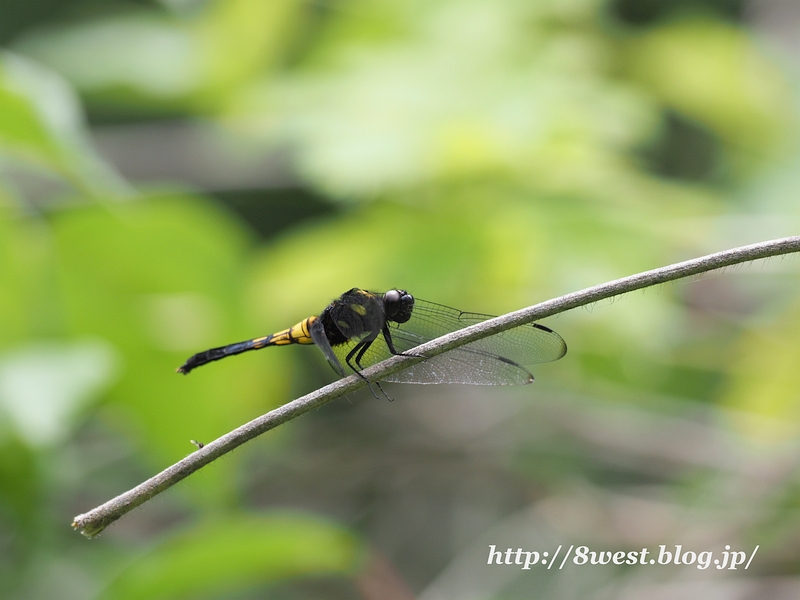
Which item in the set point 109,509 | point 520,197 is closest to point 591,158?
point 520,197

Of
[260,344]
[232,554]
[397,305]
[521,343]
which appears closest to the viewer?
[521,343]

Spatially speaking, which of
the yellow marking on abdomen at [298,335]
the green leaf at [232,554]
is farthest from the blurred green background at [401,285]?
the yellow marking on abdomen at [298,335]

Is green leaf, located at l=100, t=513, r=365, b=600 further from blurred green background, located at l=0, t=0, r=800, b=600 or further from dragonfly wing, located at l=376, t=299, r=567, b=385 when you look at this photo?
dragonfly wing, located at l=376, t=299, r=567, b=385

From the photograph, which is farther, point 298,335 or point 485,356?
point 298,335

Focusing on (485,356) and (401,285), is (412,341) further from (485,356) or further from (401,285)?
(401,285)

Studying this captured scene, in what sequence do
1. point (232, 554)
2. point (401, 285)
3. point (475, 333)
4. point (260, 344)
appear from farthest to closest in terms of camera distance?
1. point (401, 285)
2. point (232, 554)
3. point (260, 344)
4. point (475, 333)

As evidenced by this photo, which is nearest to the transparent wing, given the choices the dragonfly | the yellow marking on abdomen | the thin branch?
the dragonfly

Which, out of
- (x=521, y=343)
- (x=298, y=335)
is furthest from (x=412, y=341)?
(x=298, y=335)
